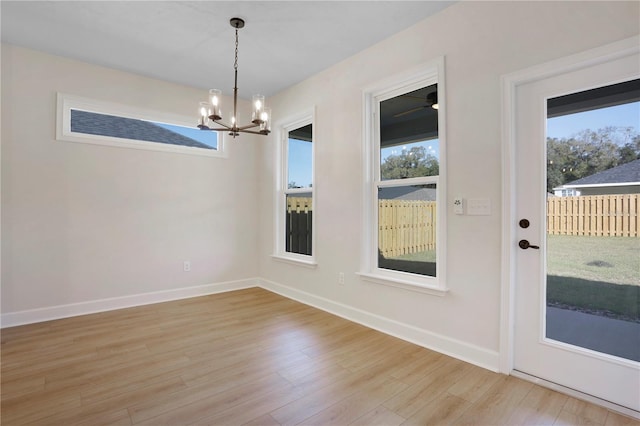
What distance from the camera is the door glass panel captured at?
192 centimetres

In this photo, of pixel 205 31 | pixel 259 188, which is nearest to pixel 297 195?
pixel 259 188

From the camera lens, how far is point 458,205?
2.59 metres

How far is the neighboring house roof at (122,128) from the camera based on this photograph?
372 cm

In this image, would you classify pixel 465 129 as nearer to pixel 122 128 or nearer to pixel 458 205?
pixel 458 205

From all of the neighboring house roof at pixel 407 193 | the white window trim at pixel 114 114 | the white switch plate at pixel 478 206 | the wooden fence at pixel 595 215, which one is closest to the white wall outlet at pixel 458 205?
the white switch plate at pixel 478 206

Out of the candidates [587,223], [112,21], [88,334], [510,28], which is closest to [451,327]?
[587,223]

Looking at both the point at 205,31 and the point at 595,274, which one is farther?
the point at 205,31

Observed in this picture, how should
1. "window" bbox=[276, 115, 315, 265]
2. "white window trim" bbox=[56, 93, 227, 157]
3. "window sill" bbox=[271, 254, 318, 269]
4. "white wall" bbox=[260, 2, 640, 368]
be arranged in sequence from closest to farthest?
"white wall" bbox=[260, 2, 640, 368] → "white window trim" bbox=[56, 93, 227, 157] → "window sill" bbox=[271, 254, 318, 269] → "window" bbox=[276, 115, 315, 265]

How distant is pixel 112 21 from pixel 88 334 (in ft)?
9.66

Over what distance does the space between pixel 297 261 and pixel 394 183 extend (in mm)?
1776

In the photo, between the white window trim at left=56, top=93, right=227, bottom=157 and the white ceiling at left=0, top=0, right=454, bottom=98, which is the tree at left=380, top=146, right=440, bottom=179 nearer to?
the white ceiling at left=0, top=0, right=454, bottom=98

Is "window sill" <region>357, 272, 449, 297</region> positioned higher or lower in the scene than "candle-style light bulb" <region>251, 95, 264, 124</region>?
lower

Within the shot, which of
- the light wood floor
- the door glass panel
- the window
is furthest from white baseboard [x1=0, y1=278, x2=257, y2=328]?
the door glass panel

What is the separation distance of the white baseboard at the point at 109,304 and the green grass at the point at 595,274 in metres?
3.99
